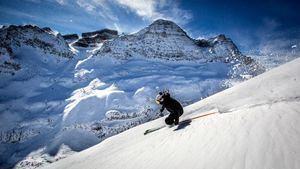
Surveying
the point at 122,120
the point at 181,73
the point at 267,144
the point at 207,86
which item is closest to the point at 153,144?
the point at 267,144

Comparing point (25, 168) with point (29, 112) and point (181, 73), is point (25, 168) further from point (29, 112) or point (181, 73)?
point (181, 73)

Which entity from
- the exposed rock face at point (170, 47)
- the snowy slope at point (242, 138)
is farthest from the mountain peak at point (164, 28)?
the snowy slope at point (242, 138)

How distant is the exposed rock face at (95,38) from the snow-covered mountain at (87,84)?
525 inches

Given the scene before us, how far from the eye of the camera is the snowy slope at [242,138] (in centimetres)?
374

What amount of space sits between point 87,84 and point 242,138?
963 inches

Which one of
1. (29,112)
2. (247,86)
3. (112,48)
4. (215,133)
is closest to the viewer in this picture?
(215,133)

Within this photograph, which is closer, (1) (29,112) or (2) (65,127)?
(2) (65,127)

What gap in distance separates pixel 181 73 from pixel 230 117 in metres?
26.1

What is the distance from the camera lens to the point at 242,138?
15.1 feet

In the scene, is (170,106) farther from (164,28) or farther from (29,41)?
(164,28)

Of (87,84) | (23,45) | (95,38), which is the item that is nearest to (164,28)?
(95,38)

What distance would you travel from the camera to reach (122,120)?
17750 millimetres

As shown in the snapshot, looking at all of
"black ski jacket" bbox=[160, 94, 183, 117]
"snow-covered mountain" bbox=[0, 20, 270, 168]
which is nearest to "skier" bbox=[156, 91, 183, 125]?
"black ski jacket" bbox=[160, 94, 183, 117]

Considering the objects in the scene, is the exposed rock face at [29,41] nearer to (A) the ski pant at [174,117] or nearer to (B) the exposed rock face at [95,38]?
(B) the exposed rock face at [95,38]
